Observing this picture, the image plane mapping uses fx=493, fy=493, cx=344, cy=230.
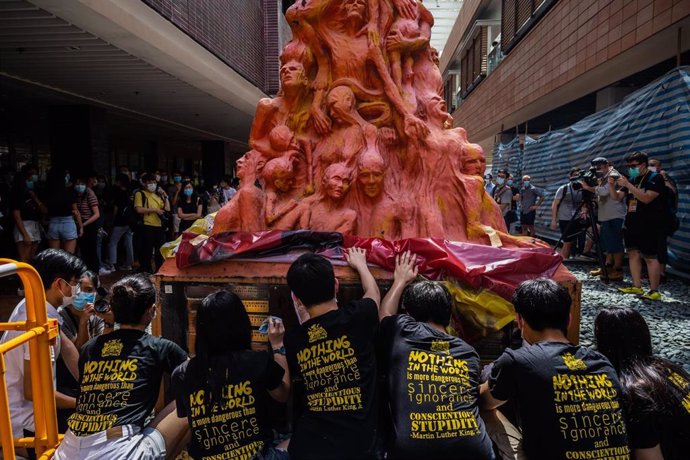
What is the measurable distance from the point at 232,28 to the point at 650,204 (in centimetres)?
877

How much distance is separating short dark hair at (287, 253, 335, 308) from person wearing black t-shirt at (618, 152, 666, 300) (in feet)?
16.5

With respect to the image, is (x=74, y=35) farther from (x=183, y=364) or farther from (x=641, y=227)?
(x=641, y=227)

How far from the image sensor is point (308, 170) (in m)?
4.46

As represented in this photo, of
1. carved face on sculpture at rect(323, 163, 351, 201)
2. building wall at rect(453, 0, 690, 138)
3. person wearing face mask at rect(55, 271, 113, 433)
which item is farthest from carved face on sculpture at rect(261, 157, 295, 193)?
building wall at rect(453, 0, 690, 138)

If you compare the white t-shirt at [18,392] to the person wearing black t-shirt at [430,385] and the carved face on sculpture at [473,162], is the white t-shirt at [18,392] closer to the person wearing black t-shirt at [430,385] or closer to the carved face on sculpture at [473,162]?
the person wearing black t-shirt at [430,385]

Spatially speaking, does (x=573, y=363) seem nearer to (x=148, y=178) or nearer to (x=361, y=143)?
(x=361, y=143)

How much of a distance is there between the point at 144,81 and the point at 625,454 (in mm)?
8851

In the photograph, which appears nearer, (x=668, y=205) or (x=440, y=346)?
(x=440, y=346)

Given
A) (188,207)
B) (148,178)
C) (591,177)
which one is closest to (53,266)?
(148,178)

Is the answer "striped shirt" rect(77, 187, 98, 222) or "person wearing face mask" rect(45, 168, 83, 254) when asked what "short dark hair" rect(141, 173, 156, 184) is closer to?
"striped shirt" rect(77, 187, 98, 222)

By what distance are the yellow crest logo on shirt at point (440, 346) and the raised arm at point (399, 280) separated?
58 centimetres

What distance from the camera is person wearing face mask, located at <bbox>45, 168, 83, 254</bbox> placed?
673 cm

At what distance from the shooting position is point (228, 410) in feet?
7.32

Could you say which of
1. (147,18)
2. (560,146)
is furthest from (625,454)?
(560,146)
